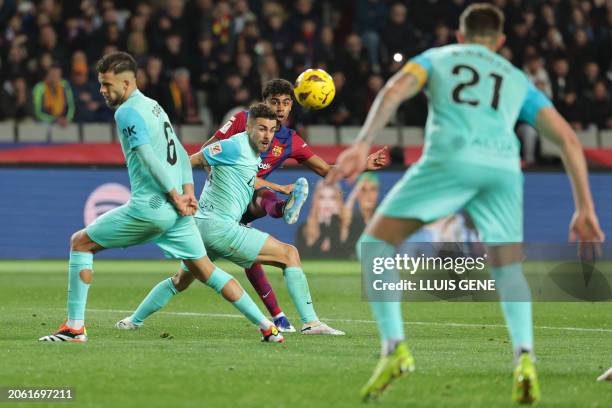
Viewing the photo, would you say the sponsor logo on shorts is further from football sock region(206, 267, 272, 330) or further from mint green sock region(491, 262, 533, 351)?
mint green sock region(491, 262, 533, 351)

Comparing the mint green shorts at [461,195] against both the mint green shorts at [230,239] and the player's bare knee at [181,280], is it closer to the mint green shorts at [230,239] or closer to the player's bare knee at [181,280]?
the mint green shorts at [230,239]

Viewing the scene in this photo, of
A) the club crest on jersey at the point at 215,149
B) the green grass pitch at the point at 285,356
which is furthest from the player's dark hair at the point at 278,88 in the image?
→ the green grass pitch at the point at 285,356

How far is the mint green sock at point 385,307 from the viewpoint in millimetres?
7043

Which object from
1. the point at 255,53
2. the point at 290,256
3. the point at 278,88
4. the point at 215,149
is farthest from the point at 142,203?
the point at 255,53

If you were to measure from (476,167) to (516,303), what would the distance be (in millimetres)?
794

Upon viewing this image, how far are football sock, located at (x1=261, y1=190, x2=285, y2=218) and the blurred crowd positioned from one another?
36.5 ft

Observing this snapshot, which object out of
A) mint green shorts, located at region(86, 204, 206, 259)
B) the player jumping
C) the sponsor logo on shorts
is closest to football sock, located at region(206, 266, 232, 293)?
mint green shorts, located at region(86, 204, 206, 259)

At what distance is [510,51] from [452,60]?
19.5 meters

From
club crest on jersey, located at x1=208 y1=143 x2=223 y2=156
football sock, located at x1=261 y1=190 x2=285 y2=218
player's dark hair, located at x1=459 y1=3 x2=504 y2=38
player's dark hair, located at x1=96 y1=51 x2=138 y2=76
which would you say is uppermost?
player's dark hair, located at x1=459 y1=3 x2=504 y2=38

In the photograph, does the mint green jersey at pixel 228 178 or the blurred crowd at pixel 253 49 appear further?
the blurred crowd at pixel 253 49

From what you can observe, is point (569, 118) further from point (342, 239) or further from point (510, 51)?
point (342, 239)

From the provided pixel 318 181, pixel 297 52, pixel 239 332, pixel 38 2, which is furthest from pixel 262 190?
pixel 38 2

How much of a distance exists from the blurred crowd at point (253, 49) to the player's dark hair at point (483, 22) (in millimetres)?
15686

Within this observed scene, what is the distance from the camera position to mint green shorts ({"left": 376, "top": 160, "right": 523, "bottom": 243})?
23.3 ft
